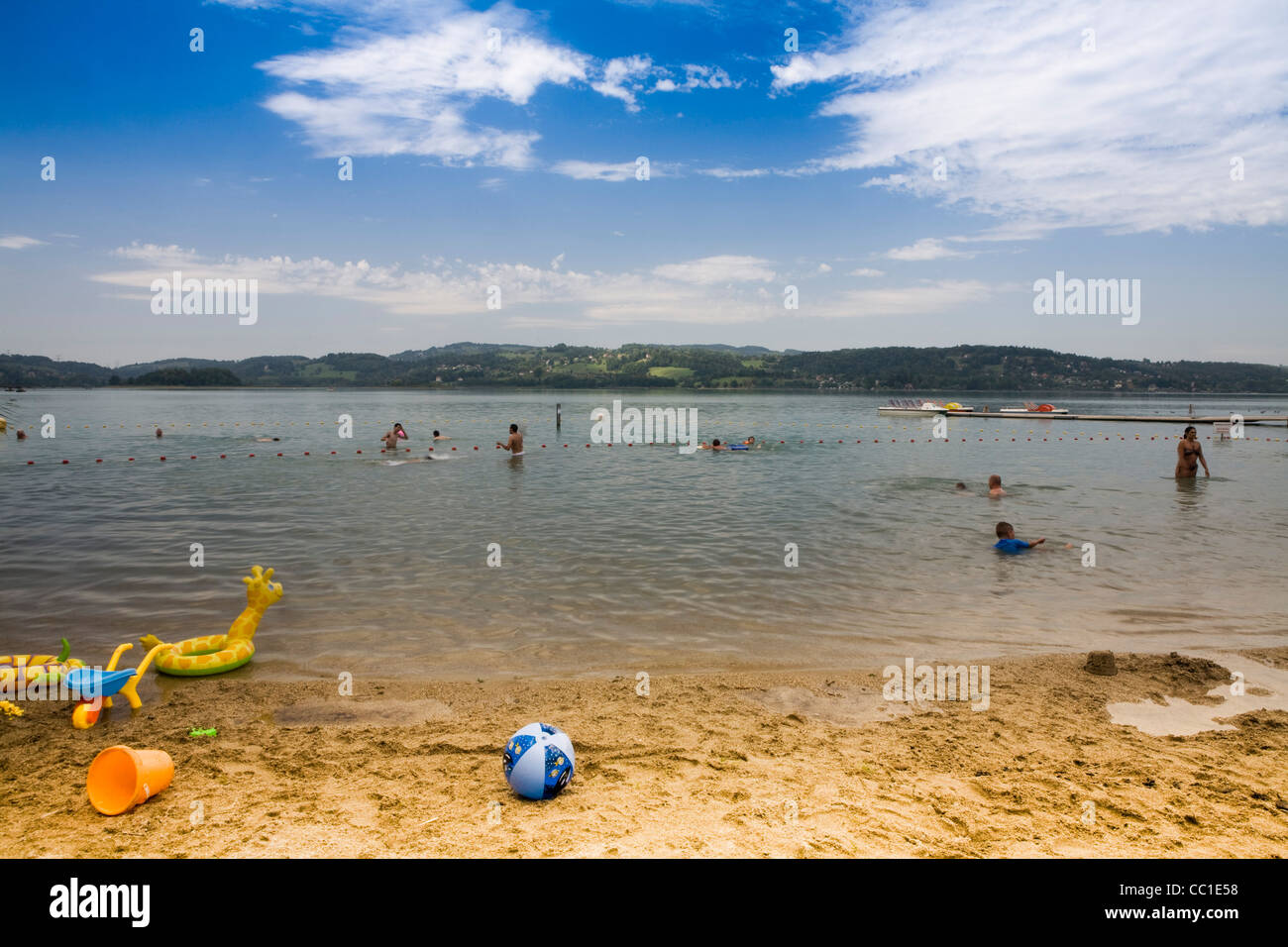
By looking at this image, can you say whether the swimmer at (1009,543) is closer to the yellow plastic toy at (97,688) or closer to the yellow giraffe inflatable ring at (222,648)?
the yellow giraffe inflatable ring at (222,648)

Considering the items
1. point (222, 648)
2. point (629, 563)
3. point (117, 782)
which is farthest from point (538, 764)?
point (629, 563)

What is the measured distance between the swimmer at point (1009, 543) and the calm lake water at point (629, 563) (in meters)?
0.34

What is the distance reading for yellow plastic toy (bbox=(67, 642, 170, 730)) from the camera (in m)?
6.97

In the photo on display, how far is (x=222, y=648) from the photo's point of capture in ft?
28.8

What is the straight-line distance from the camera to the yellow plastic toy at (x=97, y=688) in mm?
6969

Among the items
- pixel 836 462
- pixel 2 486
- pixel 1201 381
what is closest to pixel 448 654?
pixel 2 486

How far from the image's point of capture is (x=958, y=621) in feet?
34.8

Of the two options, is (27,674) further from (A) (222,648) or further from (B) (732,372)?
(B) (732,372)

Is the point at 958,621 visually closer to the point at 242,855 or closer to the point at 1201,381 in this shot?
the point at 242,855

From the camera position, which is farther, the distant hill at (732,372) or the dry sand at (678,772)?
the distant hill at (732,372)

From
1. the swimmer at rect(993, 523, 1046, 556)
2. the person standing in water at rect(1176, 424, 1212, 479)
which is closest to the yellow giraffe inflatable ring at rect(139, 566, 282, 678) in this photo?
the swimmer at rect(993, 523, 1046, 556)

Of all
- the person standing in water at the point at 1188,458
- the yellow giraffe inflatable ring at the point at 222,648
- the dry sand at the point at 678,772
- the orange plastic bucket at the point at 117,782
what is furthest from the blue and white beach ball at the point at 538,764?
the person standing in water at the point at 1188,458
